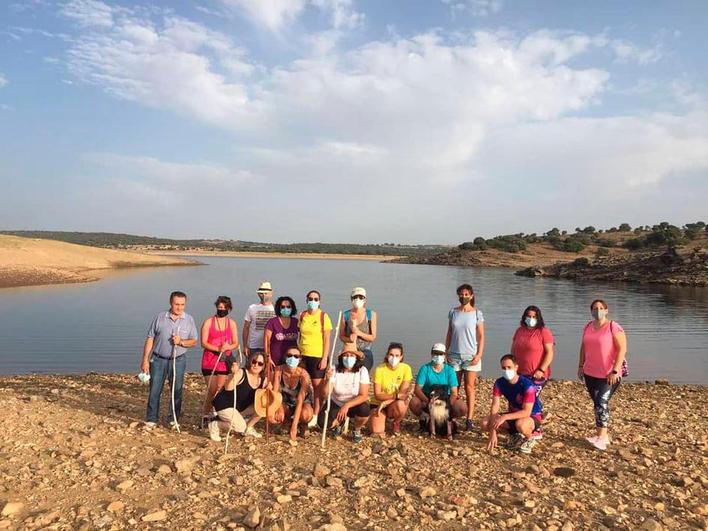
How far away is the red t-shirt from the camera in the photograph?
7.13m

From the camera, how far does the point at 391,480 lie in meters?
5.73

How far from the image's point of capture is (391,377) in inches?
292

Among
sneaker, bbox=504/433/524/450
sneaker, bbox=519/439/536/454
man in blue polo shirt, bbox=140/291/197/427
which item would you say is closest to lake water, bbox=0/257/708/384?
man in blue polo shirt, bbox=140/291/197/427

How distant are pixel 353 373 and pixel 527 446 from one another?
7.74 ft

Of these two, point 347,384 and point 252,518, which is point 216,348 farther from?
point 252,518

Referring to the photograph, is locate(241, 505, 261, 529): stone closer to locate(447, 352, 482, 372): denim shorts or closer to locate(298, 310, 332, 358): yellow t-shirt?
locate(298, 310, 332, 358): yellow t-shirt

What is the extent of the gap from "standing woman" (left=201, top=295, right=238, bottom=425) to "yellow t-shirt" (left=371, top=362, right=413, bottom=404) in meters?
2.13

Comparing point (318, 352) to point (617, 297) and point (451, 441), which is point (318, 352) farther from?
point (617, 297)

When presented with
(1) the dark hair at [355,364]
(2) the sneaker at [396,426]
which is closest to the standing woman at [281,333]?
(1) the dark hair at [355,364]

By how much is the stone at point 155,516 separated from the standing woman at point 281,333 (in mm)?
3107

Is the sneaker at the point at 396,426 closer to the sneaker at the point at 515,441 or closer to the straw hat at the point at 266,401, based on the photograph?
the sneaker at the point at 515,441

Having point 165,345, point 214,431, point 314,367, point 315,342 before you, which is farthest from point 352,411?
point 165,345

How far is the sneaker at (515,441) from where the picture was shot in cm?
675

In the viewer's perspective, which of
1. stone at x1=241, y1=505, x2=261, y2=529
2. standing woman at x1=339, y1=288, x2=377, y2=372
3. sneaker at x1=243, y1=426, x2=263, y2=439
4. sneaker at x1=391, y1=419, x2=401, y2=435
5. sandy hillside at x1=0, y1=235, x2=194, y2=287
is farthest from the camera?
sandy hillside at x1=0, y1=235, x2=194, y2=287
